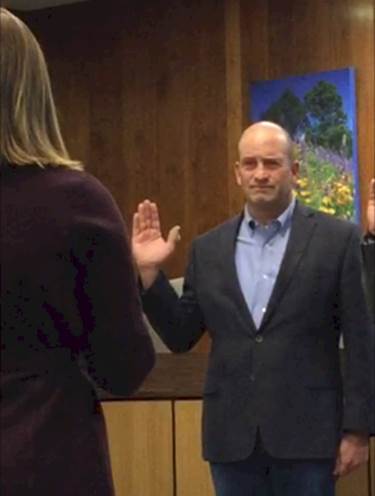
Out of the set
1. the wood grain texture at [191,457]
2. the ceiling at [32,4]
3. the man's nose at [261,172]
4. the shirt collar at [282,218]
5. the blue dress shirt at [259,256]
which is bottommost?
the wood grain texture at [191,457]

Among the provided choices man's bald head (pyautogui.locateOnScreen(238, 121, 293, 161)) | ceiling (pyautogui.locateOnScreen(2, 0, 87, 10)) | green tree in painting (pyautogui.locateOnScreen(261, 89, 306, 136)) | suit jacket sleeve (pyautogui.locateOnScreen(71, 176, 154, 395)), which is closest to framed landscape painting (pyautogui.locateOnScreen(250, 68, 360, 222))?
green tree in painting (pyautogui.locateOnScreen(261, 89, 306, 136))

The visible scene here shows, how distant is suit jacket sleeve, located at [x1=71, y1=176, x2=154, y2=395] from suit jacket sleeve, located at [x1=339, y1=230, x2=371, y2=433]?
1.24m

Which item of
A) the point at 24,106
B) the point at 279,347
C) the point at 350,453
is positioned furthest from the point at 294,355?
the point at 24,106

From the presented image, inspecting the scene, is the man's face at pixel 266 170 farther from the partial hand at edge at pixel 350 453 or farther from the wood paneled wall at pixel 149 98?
the wood paneled wall at pixel 149 98

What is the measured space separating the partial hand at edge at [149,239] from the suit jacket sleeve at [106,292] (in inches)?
43.8

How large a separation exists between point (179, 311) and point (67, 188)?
1.40m

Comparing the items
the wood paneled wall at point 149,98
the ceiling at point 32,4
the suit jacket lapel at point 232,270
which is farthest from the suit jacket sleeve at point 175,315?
the ceiling at point 32,4

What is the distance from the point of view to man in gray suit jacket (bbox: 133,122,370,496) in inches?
104

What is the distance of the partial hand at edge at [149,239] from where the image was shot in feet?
8.48

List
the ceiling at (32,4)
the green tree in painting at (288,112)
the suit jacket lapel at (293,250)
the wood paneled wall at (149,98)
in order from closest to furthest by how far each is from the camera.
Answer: the suit jacket lapel at (293,250) < the green tree in painting at (288,112) < the wood paneled wall at (149,98) < the ceiling at (32,4)

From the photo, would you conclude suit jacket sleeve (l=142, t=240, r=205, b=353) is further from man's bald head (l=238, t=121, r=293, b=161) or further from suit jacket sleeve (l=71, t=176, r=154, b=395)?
suit jacket sleeve (l=71, t=176, r=154, b=395)

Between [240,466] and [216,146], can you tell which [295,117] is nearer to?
[216,146]

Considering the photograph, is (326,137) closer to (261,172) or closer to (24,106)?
(261,172)

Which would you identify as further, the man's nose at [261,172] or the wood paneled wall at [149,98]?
the wood paneled wall at [149,98]
